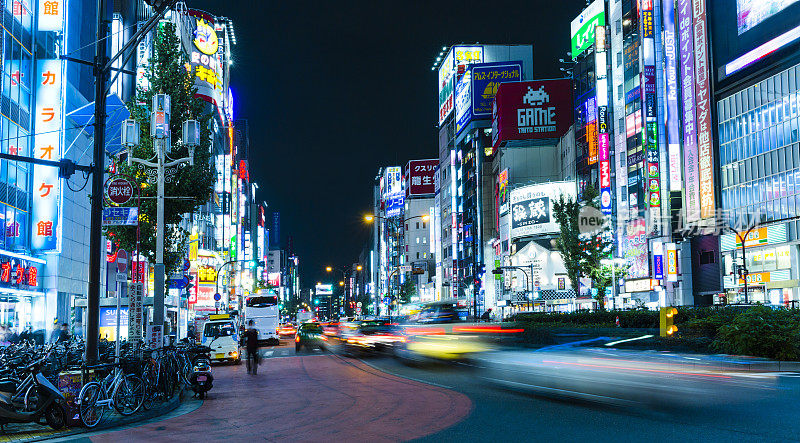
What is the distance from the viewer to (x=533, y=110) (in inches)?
4117

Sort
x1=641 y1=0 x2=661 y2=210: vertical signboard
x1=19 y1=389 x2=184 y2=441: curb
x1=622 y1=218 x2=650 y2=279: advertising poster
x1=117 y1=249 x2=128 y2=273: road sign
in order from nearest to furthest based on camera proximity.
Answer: x1=19 y1=389 x2=184 y2=441: curb < x1=117 y1=249 x2=128 y2=273: road sign < x1=641 y1=0 x2=661 y2=210: vertical signboard < x1=622 y1=218 x2=650 y2=279: advertising poster

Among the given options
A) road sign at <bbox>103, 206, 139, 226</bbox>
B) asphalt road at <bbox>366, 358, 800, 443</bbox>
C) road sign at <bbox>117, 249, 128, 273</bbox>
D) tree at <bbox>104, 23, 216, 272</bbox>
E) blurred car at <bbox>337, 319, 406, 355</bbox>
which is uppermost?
tree at <bbox>104, 23, 216, 272</bbox>

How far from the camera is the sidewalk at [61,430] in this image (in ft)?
39.4

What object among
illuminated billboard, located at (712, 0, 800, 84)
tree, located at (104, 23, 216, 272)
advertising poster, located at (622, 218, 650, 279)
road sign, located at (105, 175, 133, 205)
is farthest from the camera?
advertising poster, located at (622, 218, 650, 279)

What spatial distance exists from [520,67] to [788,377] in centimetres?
10231

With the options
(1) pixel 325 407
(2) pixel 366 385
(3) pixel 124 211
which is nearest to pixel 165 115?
(3) pixel 124 211

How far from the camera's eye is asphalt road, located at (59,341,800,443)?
10.3 m

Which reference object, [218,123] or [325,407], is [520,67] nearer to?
[218,123]

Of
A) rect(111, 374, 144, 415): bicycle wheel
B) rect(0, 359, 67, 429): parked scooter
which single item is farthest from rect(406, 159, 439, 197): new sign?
rect(0, 359, 67, 429): parked scooter

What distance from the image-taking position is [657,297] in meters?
69.4

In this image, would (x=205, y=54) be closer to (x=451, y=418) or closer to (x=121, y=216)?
(x=121, y=216)

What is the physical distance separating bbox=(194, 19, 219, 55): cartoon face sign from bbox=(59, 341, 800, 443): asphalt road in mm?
76943

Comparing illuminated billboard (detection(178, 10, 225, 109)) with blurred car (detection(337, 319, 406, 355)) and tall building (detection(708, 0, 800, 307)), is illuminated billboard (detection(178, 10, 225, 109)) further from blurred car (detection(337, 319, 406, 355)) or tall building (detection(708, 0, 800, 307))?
tall building (detection(708, 0, 800, 307))

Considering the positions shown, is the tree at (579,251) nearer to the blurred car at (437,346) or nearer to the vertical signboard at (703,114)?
the vertical signboard at (703,114)
